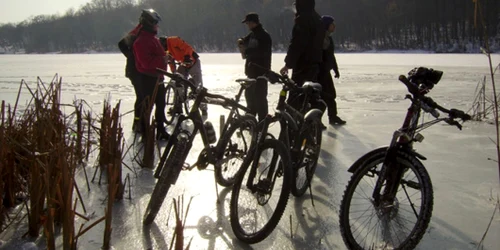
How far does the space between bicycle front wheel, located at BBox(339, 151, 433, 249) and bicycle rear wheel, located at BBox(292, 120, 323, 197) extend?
539mm

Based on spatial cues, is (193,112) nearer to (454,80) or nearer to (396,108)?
(396,108)

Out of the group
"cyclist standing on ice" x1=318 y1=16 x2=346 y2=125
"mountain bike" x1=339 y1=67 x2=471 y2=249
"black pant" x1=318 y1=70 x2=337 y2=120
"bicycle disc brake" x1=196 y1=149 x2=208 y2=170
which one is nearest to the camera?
"mountain bike" x1=339 y1=67 x2=471 y2=249

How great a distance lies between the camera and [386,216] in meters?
2.87

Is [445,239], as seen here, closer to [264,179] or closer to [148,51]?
[264,179]

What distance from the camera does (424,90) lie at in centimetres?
258

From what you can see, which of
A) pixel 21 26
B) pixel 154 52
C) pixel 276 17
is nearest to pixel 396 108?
pixel 154 52

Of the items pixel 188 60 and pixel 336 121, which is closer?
pixel 336 121

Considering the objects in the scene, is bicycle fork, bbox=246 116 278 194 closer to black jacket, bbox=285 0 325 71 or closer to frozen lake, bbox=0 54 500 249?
frozen lake, bbox=0 54 500 249

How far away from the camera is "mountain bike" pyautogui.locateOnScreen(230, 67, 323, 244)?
2680 mm

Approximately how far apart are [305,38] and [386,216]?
290 centimetres

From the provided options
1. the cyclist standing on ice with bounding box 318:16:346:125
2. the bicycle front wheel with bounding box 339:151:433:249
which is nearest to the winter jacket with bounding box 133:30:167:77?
the cyclist standing on ice with bounding box 318:16:346:125

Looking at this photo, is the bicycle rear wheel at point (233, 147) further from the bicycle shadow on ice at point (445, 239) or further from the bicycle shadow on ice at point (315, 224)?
the bicycle shadow on ice at point (445, 239)

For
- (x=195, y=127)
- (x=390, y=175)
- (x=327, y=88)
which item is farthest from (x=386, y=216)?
(x=327, y=88)

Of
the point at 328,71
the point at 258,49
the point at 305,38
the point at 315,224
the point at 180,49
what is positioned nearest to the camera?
the point at 315,224
